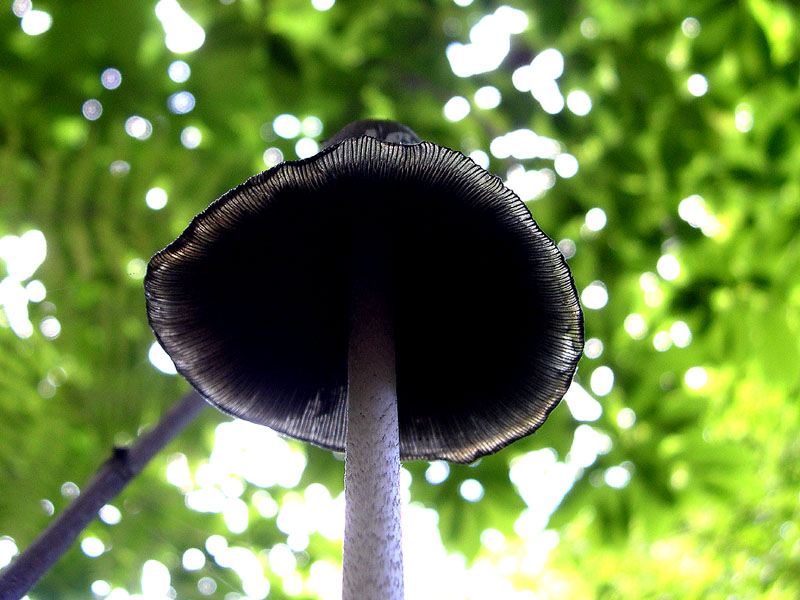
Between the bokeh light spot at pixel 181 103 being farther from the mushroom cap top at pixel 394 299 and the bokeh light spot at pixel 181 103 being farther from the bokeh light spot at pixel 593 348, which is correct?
the bokeh light spot at pixel 593 348

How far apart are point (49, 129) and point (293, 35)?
835mm

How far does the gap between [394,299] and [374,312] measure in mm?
172

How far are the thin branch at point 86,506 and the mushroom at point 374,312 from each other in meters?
0.19

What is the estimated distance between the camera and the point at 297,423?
4.82 feet

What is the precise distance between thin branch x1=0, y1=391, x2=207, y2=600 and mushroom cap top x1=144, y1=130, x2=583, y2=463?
7.3 inches

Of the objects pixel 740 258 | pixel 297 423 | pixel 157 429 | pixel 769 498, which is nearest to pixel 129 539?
pixel 157 429

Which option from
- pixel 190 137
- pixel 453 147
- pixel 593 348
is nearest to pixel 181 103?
pixel 190 137

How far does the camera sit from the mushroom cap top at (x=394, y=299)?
3.59 feet

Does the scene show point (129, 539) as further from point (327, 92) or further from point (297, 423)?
point (327, 92)

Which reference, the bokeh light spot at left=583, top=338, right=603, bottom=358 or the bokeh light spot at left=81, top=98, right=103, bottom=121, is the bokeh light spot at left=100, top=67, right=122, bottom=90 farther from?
the bokeh light spot at left=583, top=338, right=603, bottom=358

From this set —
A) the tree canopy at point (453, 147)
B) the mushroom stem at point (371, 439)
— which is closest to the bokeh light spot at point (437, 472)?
the tree canopy at point (453, 147)

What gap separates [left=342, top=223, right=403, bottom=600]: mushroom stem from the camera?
898mm

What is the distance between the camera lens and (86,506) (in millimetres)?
1165

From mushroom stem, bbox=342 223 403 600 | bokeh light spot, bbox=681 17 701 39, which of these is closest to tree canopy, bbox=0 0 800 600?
bokeh light spot, bbox=681 17 701 39
